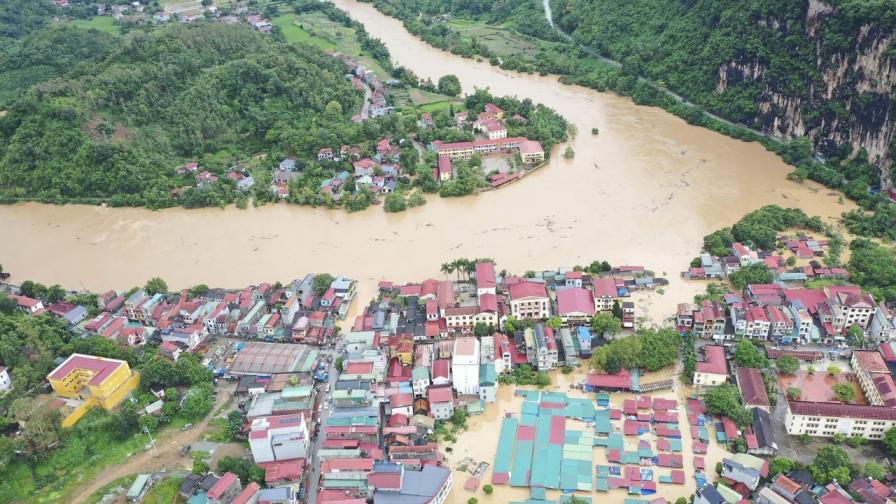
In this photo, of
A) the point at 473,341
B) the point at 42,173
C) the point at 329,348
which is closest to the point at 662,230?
the point at 473,341

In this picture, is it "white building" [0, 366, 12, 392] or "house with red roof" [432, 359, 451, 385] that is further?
"white building" [0, 366, 12, 392]

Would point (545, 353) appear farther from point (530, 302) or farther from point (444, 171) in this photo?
point (444, 171)

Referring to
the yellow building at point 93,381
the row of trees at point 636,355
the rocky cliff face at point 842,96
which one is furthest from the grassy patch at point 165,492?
the rocky cliff face at point 842,96

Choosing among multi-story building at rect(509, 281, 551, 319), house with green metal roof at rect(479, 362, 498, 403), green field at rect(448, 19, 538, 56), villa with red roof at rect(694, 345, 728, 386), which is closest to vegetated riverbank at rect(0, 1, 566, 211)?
green field at rect(448, 19, 538, 56)

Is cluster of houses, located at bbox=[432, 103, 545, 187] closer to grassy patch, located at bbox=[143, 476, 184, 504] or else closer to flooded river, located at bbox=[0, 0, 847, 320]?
flooded river, located at bbox=[0, 0, 847, 320]

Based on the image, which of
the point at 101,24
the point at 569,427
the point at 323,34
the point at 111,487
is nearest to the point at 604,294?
the point at 569,427

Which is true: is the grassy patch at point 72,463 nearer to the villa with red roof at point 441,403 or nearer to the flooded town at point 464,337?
the flooded town at point 464,337
